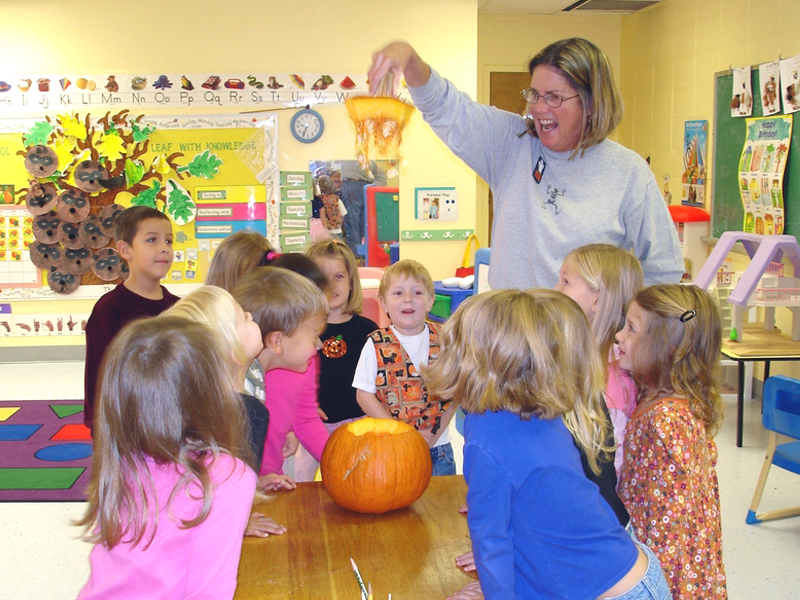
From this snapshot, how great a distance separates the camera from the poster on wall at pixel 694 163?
5371 mm

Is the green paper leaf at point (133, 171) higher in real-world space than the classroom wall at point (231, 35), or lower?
lower

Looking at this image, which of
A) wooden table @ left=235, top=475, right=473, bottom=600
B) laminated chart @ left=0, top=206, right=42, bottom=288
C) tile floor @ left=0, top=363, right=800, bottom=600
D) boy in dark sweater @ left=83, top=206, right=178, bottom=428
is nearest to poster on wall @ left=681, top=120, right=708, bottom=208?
tile floor @ left=0, top=363, right=800, bottom=600

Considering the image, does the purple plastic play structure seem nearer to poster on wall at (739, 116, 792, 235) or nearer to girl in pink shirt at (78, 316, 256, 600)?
poster on wall at (739, 116, 792, 235)

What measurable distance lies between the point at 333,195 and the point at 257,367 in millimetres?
4139

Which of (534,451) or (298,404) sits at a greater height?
(534,451)

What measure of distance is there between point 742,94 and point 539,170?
354 cm

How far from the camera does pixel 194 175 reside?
19.1ft

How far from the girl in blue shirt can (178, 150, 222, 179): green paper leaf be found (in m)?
4.82

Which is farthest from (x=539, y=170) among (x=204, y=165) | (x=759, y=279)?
(x=204, y=165)

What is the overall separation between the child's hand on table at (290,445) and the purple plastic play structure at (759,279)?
2685 millimetres

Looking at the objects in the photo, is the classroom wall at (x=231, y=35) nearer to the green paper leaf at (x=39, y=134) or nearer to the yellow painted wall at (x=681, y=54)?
the green paper leaf at (x=39, y=134)

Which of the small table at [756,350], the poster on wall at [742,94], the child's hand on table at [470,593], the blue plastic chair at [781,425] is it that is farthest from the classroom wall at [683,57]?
the child's hand on table at [470,593]

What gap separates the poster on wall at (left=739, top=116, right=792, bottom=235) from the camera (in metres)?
4.33

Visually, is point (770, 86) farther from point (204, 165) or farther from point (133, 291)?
point (204, 165)
